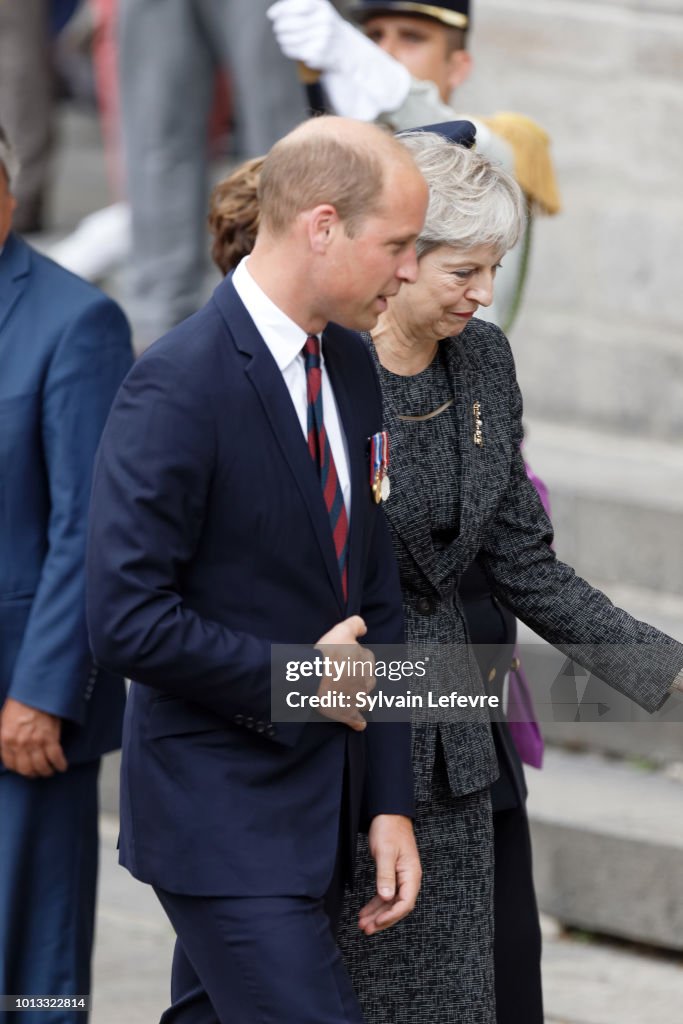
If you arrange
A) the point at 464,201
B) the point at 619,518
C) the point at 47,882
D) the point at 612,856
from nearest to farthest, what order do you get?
the point at 464,201 < the point at 47,882 < the point at 612,856 < the point at 619,518

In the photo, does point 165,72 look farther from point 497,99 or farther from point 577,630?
point 577,630

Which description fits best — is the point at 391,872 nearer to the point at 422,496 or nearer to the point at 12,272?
the point at 422,496

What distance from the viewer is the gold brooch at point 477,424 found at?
2883 millimetres

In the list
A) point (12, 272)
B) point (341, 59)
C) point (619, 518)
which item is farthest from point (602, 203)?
point (12, 272)

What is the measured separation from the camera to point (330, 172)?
7.84 feet

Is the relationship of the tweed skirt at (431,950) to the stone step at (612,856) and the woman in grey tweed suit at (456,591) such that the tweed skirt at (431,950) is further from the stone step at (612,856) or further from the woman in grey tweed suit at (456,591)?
the stone step at (612,856)

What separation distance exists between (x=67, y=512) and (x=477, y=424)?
0.79 m

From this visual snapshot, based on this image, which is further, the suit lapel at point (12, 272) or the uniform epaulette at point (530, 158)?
the uniform epaulette at point (530, 158)

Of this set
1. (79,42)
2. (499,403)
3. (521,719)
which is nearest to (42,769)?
(521,719)

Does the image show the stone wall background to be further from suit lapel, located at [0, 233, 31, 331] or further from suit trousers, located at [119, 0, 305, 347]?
suit lapel, located at [0, 233, 31, 331]

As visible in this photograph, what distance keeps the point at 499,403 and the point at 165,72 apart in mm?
2727

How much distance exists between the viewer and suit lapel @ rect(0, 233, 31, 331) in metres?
3.33

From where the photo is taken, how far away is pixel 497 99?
18.7 ft

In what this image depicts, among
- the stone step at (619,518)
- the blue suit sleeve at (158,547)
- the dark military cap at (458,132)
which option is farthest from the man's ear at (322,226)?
the stone step at (619,518)
